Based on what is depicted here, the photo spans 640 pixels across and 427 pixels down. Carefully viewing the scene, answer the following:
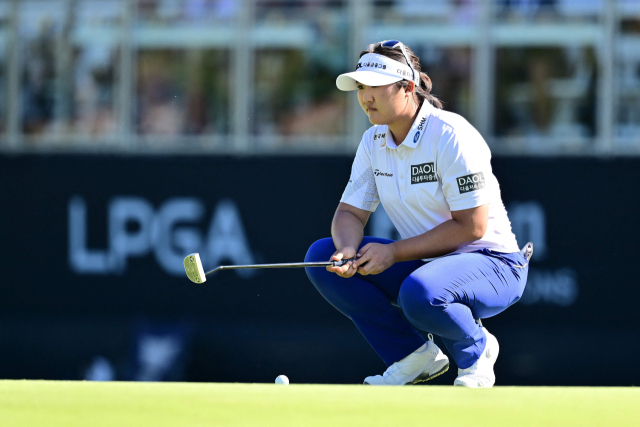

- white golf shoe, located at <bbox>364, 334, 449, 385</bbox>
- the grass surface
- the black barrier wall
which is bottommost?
the black barrier wall

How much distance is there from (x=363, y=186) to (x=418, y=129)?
402 mm

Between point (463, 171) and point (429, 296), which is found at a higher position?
point (463, 171)

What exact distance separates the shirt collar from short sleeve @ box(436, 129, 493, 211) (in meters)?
0.12

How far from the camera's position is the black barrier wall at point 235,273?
611cm

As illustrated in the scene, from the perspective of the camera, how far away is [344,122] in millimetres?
6773

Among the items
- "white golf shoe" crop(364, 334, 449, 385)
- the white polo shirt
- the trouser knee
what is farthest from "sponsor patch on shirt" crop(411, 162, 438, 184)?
→ "white golf shoe" crop(364, 334, 449, 385)

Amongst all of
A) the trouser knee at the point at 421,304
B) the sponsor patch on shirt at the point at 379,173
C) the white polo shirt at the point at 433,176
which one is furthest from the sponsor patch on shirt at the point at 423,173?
the trouser knee at the point at 421,304

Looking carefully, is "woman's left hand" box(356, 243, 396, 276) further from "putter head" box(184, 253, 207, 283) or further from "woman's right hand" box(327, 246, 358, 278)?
"putter head" box(184, 253, 207, 283)

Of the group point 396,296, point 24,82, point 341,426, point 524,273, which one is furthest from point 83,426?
point 24,82

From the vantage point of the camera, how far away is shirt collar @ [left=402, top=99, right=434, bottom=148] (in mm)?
3707

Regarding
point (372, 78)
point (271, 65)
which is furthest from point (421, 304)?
point (271, 65)

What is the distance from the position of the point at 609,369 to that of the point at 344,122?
2.49m

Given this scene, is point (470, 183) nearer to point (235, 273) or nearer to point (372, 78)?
point (372, 78)

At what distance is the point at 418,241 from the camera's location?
3.61m
